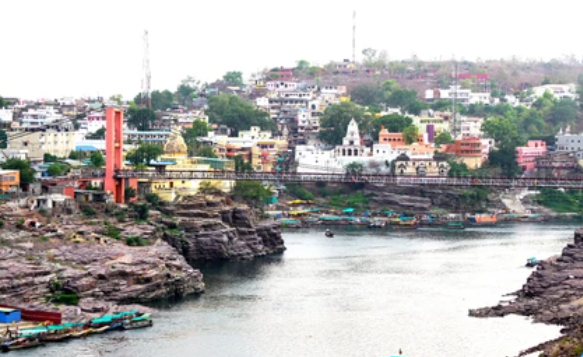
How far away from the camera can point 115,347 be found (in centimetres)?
3528

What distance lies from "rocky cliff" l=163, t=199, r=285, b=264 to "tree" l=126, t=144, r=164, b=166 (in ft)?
31.5

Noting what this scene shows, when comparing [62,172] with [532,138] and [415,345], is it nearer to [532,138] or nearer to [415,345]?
[415,345]

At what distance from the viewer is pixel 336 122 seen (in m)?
88.1

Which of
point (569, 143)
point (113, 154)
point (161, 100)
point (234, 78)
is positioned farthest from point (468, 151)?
point (234, 78)

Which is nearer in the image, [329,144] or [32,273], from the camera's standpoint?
[32,273]

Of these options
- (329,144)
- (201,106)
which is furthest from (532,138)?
(201,106)

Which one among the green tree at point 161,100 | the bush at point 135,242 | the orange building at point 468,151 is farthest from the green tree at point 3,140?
the green tree at point 161,100

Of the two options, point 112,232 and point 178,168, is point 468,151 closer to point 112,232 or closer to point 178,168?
point 178,168

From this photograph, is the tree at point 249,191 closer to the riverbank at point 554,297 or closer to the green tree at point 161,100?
the riverbank at point 554,297

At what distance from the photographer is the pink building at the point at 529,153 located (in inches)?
3354

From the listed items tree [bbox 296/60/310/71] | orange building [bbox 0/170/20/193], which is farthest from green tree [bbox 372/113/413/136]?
orange building [bbox 0/170/20/193]

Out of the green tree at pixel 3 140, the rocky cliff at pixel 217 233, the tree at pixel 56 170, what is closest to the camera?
the rocky cliff at pixel 217 233

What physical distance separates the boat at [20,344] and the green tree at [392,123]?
2158 inches

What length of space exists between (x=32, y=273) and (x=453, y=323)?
11.4m
